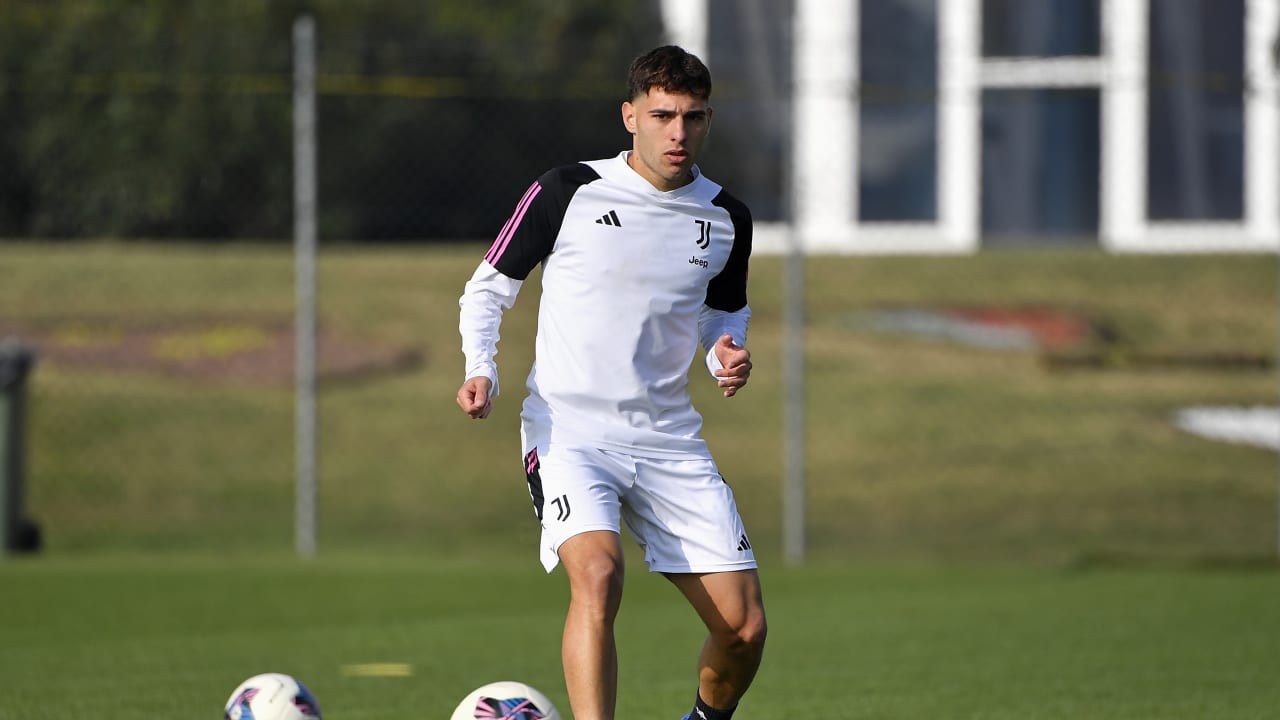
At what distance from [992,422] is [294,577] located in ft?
25.1

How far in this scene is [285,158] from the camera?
17.4 meters

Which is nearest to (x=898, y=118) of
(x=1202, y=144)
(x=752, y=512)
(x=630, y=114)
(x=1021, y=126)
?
(x=1021, y=126)

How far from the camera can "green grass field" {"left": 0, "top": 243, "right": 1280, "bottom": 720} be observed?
704 centimetres

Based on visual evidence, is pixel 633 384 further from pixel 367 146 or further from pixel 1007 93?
pixel 1007 93

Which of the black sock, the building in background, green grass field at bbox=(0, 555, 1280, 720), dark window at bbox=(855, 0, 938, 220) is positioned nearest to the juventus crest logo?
the black sock

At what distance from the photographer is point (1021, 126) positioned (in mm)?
19328

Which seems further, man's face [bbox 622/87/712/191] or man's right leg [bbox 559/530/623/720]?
man's face [bbox 622/87/712/191]

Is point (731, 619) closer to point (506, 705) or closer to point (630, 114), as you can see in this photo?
point (506, 705)

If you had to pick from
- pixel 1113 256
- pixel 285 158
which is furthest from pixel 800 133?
pixel 285 158

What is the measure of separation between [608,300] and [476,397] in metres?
0.46

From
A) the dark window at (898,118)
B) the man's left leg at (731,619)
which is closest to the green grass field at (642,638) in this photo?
the man's left leg at (731,619)

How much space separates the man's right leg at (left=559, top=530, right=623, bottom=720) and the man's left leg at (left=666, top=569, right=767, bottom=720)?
310mm

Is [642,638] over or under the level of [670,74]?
under

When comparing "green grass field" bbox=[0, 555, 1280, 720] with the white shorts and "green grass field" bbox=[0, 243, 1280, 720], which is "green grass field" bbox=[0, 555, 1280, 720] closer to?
"green grass field" bbox=[0, 243, 1280, 720]
